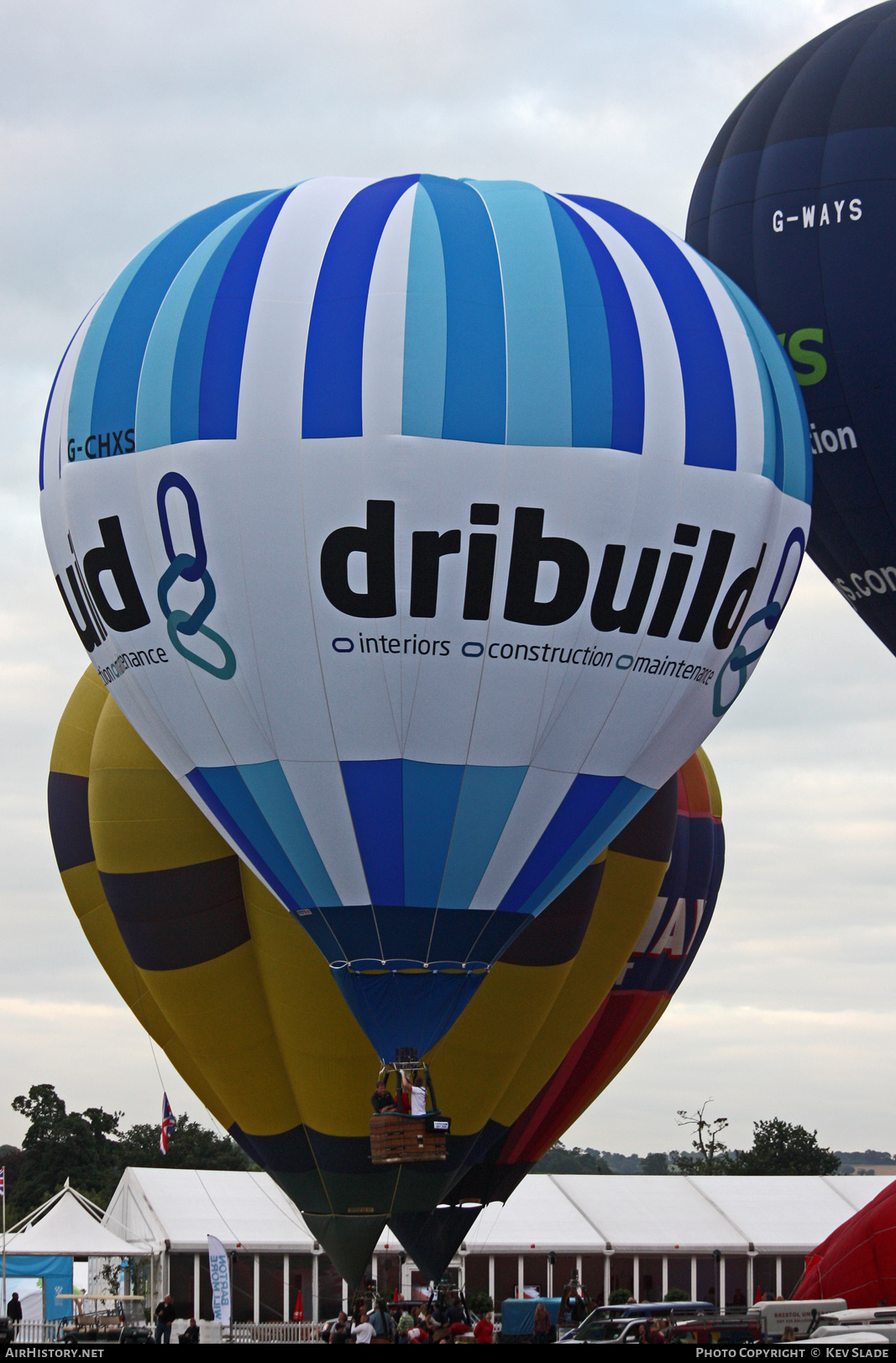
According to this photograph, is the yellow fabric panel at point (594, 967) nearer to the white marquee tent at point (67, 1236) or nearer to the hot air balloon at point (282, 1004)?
the hot air balloon at point (282, 1004)

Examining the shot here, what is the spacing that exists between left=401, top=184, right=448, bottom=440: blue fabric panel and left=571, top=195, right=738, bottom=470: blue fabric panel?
148 centimetres

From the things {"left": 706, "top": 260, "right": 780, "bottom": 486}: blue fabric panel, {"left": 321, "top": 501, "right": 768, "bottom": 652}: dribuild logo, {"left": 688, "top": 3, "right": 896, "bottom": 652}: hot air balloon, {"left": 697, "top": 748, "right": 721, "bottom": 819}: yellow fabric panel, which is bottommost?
{"left": 697, "top": 748, "right": 721, "bottom": 819}: yellow fabric panel

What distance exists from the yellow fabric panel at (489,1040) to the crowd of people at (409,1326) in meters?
1.44

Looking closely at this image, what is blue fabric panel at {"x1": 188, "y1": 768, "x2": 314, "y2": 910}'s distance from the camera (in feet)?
37.3

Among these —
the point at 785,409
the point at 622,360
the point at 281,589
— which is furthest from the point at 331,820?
the point at 785,409

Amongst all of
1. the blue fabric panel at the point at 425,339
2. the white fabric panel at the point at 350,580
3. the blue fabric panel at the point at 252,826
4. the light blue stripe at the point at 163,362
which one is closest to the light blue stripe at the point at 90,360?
the light blue stripe at the point at 163,362

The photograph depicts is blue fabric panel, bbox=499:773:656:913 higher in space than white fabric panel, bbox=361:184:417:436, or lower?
lower

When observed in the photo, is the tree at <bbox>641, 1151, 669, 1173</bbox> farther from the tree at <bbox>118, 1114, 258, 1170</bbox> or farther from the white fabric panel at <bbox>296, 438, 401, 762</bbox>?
the white fabric panel at <bbox>296, 438, 401, 762</bbox>

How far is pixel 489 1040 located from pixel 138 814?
3153 millimetres

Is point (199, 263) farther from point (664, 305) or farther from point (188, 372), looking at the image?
point (664, 305)

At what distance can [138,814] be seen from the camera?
44.9 ft

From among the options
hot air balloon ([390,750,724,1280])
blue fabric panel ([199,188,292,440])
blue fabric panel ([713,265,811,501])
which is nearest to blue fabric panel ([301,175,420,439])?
blue fabric panel ([199,188,292,440])

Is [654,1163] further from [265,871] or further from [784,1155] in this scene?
[265,871]

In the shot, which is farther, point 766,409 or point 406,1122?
point 766,409
